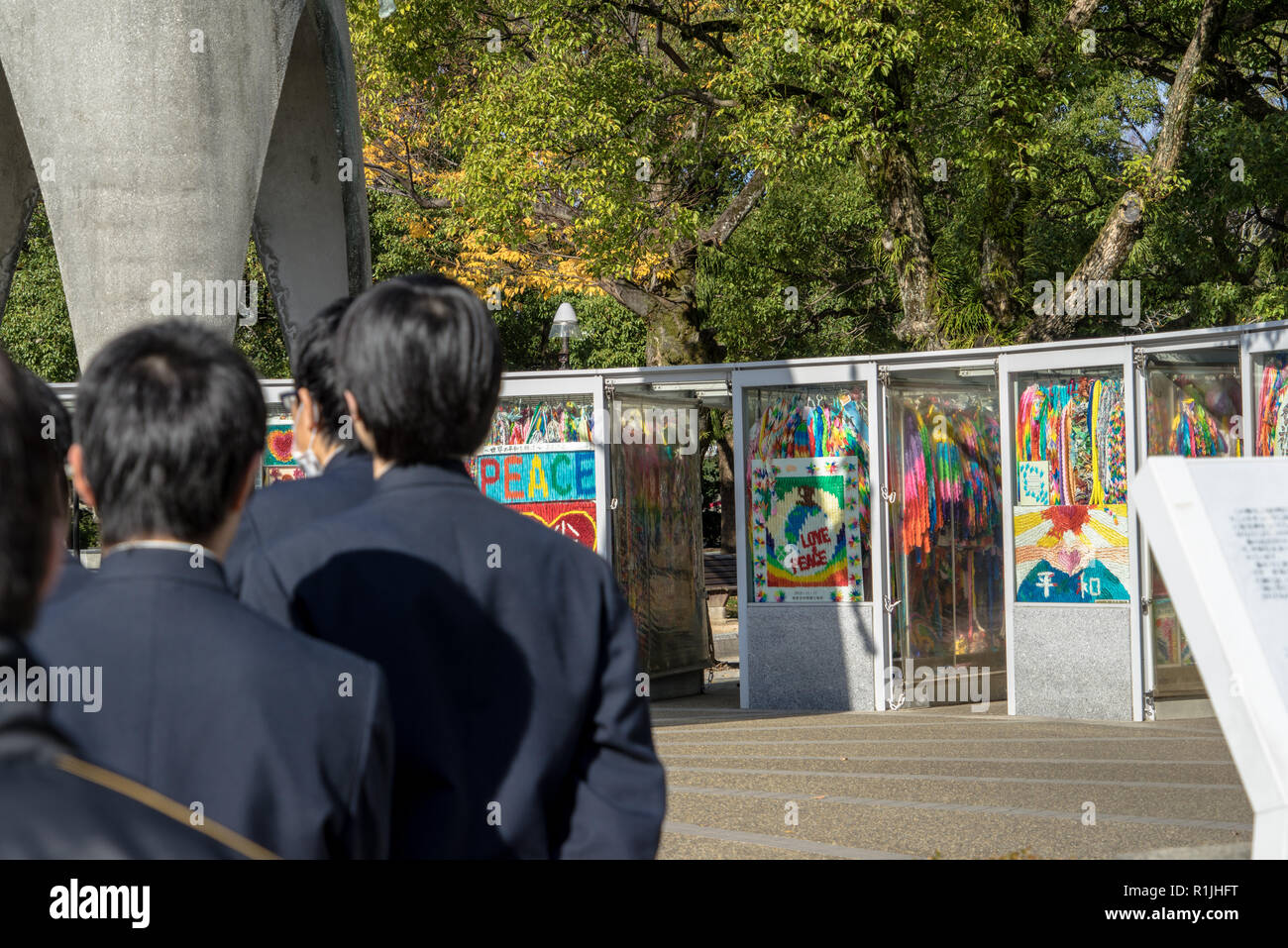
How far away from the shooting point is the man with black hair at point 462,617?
226cm

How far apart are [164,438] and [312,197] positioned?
27.9 ft

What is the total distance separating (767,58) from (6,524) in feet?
47.7

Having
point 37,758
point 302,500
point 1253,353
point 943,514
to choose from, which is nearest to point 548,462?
point 943,514

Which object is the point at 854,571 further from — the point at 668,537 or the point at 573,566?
the point at 573,566

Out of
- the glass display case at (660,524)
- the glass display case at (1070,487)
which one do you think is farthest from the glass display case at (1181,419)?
the glass display case at (660,524)

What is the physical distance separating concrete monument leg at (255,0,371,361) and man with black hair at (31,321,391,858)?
7.82 metres

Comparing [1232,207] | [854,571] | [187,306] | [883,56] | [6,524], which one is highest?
[883,56]

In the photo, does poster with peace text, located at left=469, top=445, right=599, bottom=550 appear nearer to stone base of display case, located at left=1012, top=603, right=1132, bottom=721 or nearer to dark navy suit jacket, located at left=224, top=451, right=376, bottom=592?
stone base of display case, located at left=1012, top=603, right=1132, bottom=721

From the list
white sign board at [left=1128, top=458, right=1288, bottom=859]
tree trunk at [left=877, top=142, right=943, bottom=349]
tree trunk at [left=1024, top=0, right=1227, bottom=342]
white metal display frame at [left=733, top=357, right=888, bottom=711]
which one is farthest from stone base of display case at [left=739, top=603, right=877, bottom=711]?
white sign board at [left=1128, top=458, right=1288, bottom=859]

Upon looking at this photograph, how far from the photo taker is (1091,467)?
11.6 metres

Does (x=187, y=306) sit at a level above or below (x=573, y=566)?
above

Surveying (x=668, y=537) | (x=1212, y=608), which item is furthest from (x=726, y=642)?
(x=1212, y=608)

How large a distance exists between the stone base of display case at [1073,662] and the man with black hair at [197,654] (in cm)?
1038

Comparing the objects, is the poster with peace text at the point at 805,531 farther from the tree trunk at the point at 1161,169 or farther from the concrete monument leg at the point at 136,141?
the concrete monument leg at the point at 136,141
